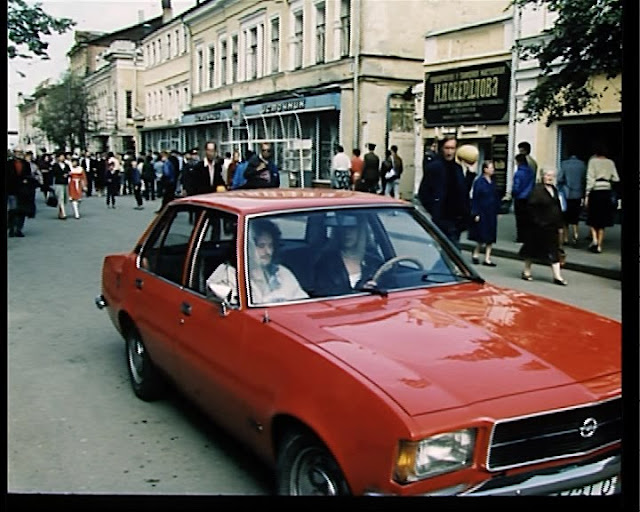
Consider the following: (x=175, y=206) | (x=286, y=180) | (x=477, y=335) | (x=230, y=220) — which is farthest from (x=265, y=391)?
(x=286, y=180)

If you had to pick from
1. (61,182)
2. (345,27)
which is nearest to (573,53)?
(61,182)

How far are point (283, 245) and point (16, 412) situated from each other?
2203 mm

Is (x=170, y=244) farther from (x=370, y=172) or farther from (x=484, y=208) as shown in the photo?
(x=370, y=172)

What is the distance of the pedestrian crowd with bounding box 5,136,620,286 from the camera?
9234 millimetres

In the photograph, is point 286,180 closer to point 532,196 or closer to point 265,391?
point 532,196

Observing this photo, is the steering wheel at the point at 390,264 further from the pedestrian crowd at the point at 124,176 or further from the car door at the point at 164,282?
the pedestrian crowd at the point at 124,176

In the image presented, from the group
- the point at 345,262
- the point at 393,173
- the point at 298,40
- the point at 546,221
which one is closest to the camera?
the point at 345,262

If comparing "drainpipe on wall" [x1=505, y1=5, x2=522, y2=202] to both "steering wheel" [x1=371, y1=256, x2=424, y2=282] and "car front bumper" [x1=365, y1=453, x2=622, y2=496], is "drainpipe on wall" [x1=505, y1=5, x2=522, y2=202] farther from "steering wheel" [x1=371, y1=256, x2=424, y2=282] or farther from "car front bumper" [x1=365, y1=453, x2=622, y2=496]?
"car front bumper" [x1=365, y1=453, x2=622, y2=496]

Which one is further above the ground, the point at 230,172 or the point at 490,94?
the point at 490,94

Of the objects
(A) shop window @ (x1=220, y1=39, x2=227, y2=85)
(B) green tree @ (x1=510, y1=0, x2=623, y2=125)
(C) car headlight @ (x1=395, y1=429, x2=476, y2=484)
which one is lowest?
(C) car headlight @ (x1=395, y1=429, x2=476, y2=484)

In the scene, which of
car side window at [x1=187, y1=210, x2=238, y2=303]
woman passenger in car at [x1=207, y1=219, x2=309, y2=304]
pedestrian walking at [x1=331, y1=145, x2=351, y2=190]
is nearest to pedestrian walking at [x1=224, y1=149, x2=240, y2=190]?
pedestrian walking at [x1=331, y1=145, x2=351, y2=190]

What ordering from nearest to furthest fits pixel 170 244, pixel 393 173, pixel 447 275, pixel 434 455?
1. pixel 434 455
2. pixel 447 275
3. pixel 170 244
4. pixel 393 173

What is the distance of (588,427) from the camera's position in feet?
9.89

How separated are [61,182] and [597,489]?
678 inches
